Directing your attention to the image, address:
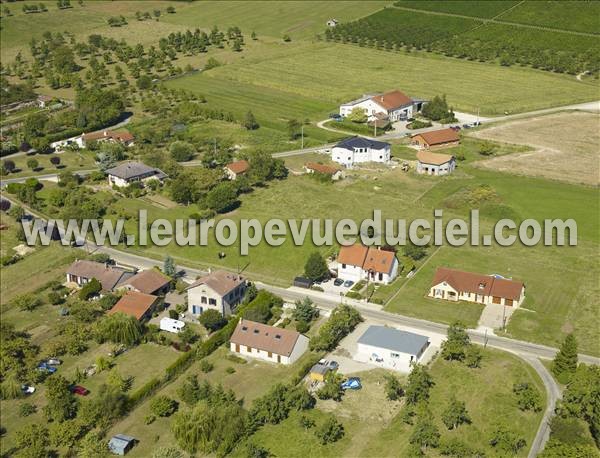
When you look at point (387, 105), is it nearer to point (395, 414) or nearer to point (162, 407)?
point (395, 414)

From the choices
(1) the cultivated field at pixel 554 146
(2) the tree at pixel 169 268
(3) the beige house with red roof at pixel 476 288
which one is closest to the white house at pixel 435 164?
(1) the cultivated field at pixel 554 146

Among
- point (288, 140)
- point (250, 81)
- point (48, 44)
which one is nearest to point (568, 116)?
point (288, 140)

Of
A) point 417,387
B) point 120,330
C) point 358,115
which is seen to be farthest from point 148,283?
point 358,115

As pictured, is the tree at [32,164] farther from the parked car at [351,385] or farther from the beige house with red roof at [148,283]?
the parked car at [351,385]

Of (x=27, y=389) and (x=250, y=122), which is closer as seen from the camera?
(x=27, y=389)

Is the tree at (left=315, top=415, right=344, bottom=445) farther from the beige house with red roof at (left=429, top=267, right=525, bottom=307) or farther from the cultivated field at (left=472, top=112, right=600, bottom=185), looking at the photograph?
the cultivated field at (left=472, top=112, right=600, bottom=185)

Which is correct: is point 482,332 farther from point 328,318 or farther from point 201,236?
point 201,236
